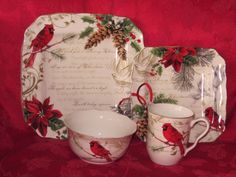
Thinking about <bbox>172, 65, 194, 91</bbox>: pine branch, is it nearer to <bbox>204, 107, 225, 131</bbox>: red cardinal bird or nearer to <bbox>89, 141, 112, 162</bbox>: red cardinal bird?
<bbox>204, 107, 225, 131</bbox>: red cardinal bird

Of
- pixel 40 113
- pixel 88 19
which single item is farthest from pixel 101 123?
pixel 88 19

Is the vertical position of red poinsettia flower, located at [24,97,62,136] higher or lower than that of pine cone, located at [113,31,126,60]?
lower

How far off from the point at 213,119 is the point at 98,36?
1.18 ft

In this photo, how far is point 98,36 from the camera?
842 mm

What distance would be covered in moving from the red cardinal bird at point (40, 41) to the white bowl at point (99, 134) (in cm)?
16

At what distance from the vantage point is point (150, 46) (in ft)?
2.87

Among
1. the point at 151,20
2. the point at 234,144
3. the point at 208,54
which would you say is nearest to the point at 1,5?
the point at 151,20

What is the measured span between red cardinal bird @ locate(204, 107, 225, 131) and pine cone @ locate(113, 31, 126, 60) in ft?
0.84

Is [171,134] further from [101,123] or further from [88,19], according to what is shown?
[88,19]

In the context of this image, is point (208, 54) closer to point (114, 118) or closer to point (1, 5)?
point (114, 118)

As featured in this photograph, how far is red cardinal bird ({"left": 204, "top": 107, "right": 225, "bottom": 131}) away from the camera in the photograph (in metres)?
0.87

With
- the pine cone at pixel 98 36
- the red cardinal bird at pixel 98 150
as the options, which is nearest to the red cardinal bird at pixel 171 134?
the red cardinal bird at pixel 98 150

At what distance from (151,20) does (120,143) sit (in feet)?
1.11

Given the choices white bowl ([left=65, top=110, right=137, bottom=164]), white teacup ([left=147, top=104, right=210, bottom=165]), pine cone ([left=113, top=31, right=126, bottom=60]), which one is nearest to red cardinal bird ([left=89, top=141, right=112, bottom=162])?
white bowl ([left=65, top=110, right=137, bottom=164])
